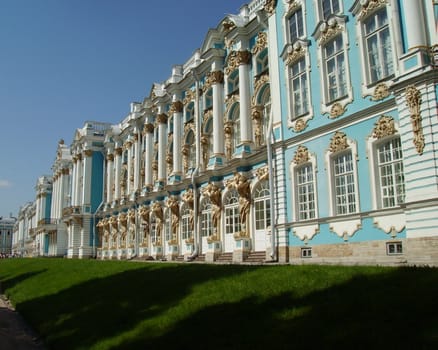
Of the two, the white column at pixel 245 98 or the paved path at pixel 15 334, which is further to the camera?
the white column at pixel 245 98

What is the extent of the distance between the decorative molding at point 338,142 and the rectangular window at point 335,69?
4.40ft

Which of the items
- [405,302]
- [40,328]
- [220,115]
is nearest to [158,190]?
[220,115]

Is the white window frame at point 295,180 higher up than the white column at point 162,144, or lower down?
lower down

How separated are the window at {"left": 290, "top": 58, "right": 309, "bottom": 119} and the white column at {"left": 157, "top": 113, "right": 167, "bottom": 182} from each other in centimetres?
1390

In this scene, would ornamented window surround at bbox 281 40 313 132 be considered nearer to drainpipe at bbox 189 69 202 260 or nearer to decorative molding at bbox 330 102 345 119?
decorative molding at bbox 330 102 345 119

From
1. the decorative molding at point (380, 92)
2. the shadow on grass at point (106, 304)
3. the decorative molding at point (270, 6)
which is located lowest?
the shadow on grass at point (106, 304)

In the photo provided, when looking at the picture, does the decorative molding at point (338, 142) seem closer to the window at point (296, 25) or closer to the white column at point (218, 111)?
the window at point (296, 25)

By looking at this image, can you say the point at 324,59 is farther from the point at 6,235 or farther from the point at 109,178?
the point at 6,235

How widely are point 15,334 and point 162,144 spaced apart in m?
20.3

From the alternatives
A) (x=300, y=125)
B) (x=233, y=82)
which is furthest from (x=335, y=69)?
(x=233, y=82)

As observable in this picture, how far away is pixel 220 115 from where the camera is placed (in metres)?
24.5

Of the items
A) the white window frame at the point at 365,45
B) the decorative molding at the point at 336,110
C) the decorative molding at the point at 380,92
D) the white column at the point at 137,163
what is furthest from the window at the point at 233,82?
the white column at the point at 137,163

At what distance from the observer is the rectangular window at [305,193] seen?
17438 mm

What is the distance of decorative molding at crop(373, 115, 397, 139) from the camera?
1418 centimetres
